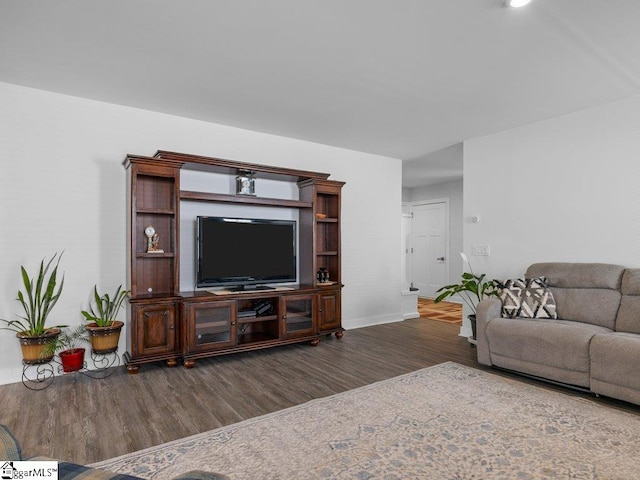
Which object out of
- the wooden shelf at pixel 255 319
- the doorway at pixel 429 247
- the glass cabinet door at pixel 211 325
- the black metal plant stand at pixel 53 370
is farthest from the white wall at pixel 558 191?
the black metal plant stand at pixel 53 370

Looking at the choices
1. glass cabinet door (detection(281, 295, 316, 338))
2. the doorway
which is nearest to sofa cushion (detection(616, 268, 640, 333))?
glass cabinet door (detection(281, 295, 316, 338))

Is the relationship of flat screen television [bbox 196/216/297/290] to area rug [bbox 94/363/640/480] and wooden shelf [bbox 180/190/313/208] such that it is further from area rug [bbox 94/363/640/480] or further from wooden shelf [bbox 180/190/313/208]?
area rug [bbox 94/363/640/480]

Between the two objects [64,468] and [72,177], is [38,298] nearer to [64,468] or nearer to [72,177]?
[72,177]

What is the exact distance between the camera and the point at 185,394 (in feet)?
9.26

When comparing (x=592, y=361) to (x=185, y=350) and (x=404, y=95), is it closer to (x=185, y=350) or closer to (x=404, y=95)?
(x=404, y=95)

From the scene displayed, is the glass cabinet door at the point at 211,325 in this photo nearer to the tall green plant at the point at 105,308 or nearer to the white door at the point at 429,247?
the tall green plant at the point at 105,308

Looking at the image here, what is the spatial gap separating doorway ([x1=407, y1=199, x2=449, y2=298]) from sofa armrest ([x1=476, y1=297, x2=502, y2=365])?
413cm

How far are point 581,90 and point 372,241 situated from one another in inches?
119

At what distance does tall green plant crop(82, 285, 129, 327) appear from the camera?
3247 mm

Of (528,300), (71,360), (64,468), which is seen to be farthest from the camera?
(528,300)

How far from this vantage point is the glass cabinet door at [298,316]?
13.3 feet

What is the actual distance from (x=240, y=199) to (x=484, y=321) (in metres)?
2.76

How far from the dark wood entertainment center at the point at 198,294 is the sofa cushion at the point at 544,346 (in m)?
1.87

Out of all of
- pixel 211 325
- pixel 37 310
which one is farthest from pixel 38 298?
pixel 211 325
